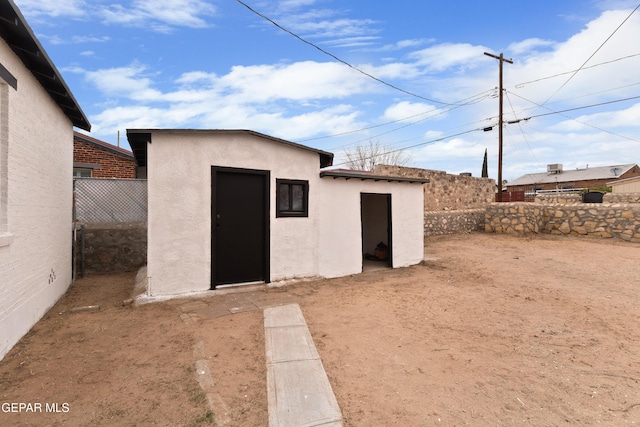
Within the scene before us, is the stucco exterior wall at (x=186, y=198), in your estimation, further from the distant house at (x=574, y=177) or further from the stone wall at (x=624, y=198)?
the distant house at (x=574, y=177)

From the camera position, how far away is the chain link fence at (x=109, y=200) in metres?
7.18

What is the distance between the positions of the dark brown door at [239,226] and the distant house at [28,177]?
7.71 ft

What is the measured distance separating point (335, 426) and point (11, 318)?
3.69m

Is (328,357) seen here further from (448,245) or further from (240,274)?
(448,245)

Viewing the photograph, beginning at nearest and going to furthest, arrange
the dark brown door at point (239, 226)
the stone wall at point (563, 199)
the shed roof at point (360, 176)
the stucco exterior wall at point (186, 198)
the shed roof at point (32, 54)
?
the shed roof at point (32, 54)
the stucco exterior wall at point (186, 198)
the dark brown door at point (239, 226)
the shed roof at point (360, 176)
the stone wall at point (563, 199)

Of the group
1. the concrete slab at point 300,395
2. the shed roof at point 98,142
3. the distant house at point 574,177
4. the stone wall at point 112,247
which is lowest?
the concrete slab at point 300,395

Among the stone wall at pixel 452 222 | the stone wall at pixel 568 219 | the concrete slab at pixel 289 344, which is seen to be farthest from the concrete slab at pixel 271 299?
the stone wall at pixel 568 219

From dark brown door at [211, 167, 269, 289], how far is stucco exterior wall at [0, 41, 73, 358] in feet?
7.68

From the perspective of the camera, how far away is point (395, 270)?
24.7ft

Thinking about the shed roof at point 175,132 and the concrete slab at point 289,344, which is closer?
the concrete slab at point 289,344

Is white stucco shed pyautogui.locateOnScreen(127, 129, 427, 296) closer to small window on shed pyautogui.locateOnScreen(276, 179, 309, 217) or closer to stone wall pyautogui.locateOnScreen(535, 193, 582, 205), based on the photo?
small window on shed pyautogui.locateOnScreen(276, 179, 309, 217)

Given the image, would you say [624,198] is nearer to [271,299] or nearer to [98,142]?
[271,299]

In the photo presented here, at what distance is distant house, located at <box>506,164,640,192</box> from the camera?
34.6 meters

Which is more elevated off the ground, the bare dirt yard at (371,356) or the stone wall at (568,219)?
the stone wall at (568,219)
